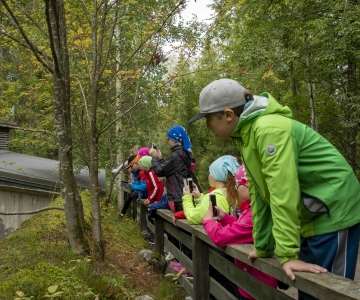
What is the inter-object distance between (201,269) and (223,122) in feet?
6.93

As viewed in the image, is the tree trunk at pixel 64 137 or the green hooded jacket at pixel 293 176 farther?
the tree trunk at pixel 64 137

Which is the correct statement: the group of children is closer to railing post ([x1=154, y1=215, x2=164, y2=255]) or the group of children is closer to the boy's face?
the boy's face

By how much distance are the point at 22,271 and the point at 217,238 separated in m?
2.02

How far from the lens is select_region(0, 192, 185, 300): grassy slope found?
3562mm

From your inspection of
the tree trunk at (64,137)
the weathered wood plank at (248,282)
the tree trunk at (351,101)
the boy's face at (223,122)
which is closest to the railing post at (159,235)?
the tree trunk at (64,137)

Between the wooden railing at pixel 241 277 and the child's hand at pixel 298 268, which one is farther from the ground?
the child's hand at pixel 298 268

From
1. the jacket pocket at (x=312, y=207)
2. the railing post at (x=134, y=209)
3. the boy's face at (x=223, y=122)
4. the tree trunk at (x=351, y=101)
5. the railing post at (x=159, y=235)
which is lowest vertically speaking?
the railing post at (x=134, y=209)

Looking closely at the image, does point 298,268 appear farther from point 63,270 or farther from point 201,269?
point 63,270

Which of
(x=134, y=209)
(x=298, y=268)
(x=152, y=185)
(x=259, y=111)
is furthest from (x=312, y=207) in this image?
(x=134, y=209)

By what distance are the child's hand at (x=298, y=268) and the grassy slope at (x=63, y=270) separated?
196cm

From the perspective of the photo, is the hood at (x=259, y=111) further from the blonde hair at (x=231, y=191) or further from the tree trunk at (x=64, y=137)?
the tree trunk at (x=64, y=137)

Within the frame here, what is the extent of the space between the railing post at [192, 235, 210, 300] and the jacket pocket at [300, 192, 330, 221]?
6.52 ft

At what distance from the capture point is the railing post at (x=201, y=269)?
4.12 m

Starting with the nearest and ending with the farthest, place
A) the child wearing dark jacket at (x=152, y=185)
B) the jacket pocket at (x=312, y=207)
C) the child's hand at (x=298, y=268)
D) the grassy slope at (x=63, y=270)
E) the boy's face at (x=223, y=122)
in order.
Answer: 1. the child's hand at (x=298, y=268)
2. the jacket pocket at (x=312, y=207)
3. the boy's face at (x=223, y=122)
4. the grassy slope at (x=63, y=270)
5. the child wearing dark jacket at (x=152, y=185)
